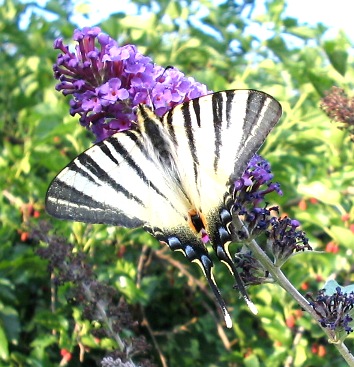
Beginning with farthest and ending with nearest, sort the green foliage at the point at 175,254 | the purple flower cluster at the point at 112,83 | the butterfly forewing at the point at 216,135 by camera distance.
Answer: the green foliage at the point at 175,254
the purple flower cluster at the point at 112,83
the butterfly forewing at the point at 216,135

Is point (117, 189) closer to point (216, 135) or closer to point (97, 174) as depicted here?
point (97, 174)

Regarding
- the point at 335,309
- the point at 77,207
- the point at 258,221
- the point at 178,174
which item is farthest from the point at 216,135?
the point at 335,309

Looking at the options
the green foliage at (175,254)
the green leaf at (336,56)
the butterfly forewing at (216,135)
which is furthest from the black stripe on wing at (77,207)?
the green leaf at (336,56)

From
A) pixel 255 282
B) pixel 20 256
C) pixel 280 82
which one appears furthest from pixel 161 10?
pixel 255 282

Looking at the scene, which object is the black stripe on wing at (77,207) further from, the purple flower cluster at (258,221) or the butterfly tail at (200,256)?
the purple flower cluster at (258,221)

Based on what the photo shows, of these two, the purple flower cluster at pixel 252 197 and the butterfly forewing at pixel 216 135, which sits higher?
the butterfly forewing at pixel 216 135

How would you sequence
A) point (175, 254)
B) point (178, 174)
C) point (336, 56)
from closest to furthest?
point (178, 174) < point (336, 56) < point (175, 254)
